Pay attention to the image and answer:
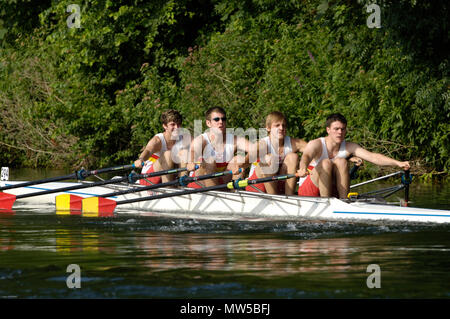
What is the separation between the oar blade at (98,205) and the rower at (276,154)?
2.16 m

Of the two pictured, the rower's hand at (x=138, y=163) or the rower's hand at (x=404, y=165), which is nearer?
the rower's hand at (x=404, y=165)

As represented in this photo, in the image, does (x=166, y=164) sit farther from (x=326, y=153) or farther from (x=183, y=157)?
(x=326, y=153)

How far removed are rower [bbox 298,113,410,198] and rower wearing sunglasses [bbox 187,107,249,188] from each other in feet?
4.54

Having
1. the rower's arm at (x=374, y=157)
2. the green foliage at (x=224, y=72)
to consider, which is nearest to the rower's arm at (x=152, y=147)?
the rower's arm at (x=374, y=157)

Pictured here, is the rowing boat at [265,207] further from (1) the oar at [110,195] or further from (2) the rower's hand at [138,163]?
(2) the rower's hand at [138,163]

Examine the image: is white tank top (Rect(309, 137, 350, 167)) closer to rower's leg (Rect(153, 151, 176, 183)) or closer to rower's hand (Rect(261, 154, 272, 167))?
rower's hand (Rect(261, 154, 272, 167))

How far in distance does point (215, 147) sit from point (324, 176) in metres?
2.13

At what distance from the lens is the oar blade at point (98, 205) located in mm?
12617

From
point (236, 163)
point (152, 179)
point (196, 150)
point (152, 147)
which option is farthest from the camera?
point (152, 179)

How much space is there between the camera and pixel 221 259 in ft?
27.5

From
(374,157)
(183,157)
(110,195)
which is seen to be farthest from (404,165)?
(110,195)

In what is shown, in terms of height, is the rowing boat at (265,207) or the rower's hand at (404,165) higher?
the rower's hand at (404,165)

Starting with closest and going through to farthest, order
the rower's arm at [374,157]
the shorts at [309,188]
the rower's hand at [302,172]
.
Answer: the rower's hand at [302,172] < the rower's arm at [374,157] < the shorts at [309,188]

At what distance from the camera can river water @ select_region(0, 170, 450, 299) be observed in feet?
Result: 22.9
